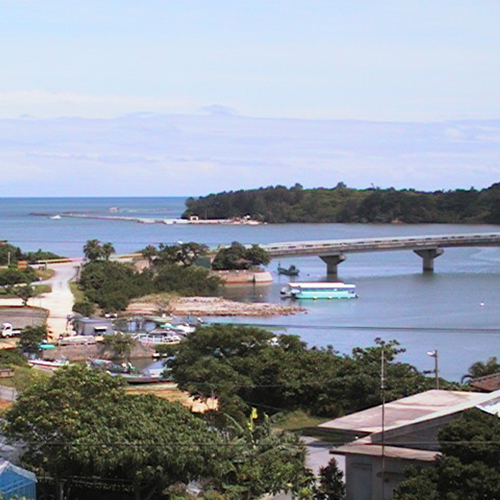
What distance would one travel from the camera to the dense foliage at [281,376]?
51.4 ft

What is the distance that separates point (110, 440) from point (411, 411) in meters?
3.13

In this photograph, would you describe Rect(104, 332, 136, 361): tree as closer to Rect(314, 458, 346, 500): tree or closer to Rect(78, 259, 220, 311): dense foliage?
Rect(78, 259, 220, 311): dense foliage

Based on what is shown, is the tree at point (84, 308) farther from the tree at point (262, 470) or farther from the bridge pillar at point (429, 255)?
the bridge pillar at point (429, 255)

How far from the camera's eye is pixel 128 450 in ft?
33.6

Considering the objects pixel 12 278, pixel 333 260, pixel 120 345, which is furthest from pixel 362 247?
pixel 120 345

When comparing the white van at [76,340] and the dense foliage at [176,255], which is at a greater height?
the dense foliage at [176,255]

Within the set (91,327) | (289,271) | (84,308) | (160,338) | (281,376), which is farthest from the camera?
(289,271)

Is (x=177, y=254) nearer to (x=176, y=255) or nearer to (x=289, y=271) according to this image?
(x=176, y=255)

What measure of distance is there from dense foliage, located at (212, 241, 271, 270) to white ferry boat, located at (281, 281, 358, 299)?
15.8 feet

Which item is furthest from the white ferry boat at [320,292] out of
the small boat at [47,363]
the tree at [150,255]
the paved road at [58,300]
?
the small boat at [47,363]

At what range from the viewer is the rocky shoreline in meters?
36.0

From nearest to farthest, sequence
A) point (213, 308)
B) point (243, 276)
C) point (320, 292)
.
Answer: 1. point (213, 308)
2. point (320, 292)
3. point (243, 276)

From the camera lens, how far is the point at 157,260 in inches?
1780

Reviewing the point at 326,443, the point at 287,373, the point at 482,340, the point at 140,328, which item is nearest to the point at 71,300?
the point at 140,328
